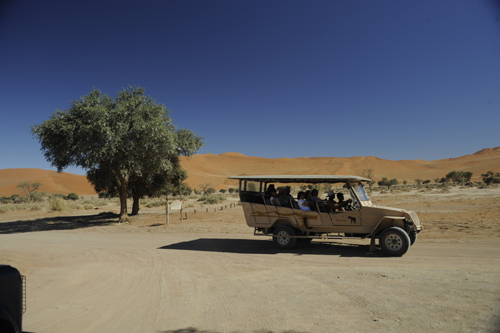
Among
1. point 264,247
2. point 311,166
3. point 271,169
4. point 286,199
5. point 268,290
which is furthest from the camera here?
point 311,166

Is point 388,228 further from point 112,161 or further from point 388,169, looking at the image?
point 388,169

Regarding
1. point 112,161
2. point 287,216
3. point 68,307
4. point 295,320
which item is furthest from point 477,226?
point 112,161

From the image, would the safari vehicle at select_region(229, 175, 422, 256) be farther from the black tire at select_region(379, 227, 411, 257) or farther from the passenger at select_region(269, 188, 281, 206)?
the passenger at select_region(269, 188, 281, 206)

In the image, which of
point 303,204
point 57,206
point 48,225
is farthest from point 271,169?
point 303,204

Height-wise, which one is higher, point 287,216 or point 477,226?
point 287,216

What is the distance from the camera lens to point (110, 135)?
1848 centimetres

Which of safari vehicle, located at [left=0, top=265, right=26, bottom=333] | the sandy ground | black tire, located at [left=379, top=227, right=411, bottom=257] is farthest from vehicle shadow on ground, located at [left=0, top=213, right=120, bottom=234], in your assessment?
safari vehicle, located at [left=0, top=265, right=26, bottom=333]

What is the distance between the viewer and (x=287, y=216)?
1034 centimetres

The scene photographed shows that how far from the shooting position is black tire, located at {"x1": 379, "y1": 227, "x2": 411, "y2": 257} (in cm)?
866

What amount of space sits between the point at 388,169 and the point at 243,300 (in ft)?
512

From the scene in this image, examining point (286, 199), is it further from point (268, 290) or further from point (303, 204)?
point (268, 290)

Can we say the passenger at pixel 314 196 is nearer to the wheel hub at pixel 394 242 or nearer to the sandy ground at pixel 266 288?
the sandy ground at pixel 266 288

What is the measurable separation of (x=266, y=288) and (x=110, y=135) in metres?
16.0

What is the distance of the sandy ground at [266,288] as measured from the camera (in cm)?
454
